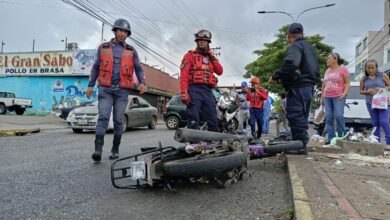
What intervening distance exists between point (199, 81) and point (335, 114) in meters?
2.95

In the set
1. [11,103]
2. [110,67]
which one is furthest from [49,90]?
[110,67]

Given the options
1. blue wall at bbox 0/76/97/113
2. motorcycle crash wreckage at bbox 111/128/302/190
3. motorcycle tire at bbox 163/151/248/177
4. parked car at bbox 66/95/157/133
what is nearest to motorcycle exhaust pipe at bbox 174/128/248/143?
motorcycle crash wreckage at bbox 111/128/302/190

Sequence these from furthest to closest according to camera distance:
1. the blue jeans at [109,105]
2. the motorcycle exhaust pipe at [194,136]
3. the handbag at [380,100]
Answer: the handbag at [380,100] < the blue jeans at [109,105] < the motorcycle exhaust pipe at [194,136]

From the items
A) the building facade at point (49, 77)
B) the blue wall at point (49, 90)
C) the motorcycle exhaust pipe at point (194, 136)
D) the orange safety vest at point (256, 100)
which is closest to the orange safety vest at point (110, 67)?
the motorcycle exhaust pipe at point (194, 136)

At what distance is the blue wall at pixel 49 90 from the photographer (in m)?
27.2

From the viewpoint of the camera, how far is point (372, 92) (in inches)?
248

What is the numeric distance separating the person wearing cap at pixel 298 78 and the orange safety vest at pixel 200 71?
2.97 ft

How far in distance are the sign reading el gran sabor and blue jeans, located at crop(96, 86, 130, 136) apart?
22256 mm

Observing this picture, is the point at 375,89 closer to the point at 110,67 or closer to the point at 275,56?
the point at 110,67

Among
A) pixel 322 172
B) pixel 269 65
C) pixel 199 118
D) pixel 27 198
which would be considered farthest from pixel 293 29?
pixel 269 65

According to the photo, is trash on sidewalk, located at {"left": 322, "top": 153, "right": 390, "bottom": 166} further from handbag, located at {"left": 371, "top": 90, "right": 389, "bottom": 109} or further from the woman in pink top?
handbag, located at {"left": 371, "top": 90, "right": 389, "bottom": 109}

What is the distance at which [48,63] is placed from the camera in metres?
27.6

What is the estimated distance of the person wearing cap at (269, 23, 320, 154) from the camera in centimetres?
446

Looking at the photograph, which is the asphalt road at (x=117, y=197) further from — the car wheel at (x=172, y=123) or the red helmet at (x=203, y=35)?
the car wheel at (x=172, y=123)
